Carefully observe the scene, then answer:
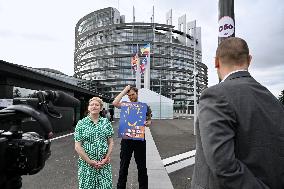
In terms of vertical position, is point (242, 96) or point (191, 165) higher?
point (242, 96)

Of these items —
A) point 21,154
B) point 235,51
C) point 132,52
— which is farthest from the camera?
point 132,52

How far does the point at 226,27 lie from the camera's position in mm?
3893

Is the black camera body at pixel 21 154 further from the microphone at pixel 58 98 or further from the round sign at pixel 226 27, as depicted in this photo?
the round sign at pixel 226 27

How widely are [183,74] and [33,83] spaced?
82921 mm

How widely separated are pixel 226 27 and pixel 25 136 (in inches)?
123

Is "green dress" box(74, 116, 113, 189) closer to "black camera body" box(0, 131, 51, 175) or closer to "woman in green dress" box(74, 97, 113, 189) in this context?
"woman in green dress" box(74, 97, 113, 189)

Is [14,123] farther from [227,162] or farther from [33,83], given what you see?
[33,83]

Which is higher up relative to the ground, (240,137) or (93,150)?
(240,137)

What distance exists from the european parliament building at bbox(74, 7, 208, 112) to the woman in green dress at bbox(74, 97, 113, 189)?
84.3 metres

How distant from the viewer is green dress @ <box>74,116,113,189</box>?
3.70 metres

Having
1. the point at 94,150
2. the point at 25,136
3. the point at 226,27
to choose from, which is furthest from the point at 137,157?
the point at 25,136

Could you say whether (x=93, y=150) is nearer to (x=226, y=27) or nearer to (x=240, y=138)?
(x=226, y=27)

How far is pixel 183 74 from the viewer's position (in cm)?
9756

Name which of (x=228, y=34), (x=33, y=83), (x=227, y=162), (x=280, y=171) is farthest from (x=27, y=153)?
(x=33, y=83)
